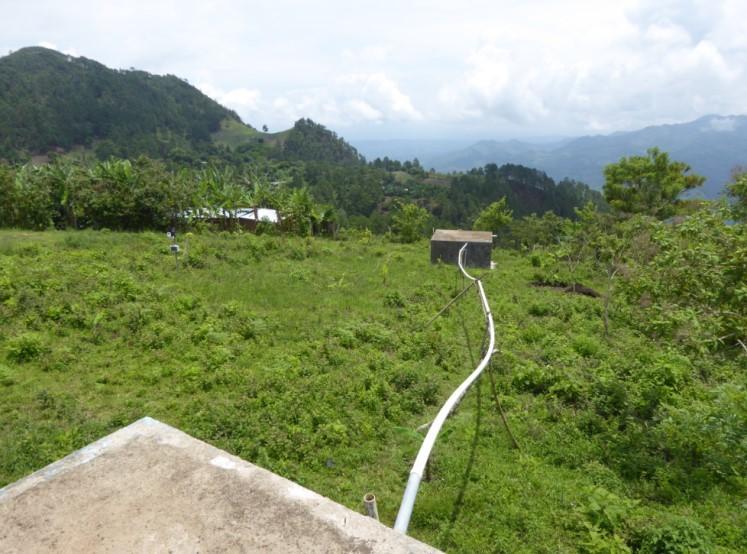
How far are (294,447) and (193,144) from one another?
13788cm

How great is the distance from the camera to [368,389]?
28.8 feet

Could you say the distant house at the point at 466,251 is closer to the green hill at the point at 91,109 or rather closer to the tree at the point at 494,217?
the tree at the point at 494,217

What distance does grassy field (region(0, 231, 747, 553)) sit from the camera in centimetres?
575

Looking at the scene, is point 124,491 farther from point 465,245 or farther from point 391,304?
point 465,245

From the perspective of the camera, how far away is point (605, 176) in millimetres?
29250

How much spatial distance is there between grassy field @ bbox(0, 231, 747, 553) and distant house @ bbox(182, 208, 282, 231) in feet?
32.6

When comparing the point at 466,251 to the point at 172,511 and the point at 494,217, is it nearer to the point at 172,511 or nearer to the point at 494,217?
the point at 494,217

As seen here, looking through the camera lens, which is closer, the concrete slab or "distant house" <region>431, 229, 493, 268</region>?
the concrete slab

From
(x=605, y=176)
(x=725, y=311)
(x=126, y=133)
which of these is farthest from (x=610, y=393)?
(x=126, y=133)

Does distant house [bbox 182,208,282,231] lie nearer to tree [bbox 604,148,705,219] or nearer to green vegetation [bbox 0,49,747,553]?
green vegetation [bbox 0,49,747,553]

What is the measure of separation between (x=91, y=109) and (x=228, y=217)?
396 feet

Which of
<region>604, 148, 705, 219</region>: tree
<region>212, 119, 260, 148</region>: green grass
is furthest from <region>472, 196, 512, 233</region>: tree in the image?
<region>212, 119, 260, 148</region>: green grass

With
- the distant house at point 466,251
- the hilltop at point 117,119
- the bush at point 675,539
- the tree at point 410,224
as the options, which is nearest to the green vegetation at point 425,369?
the bush at point 675,539

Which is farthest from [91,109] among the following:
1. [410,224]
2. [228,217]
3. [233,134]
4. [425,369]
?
[425,369]
